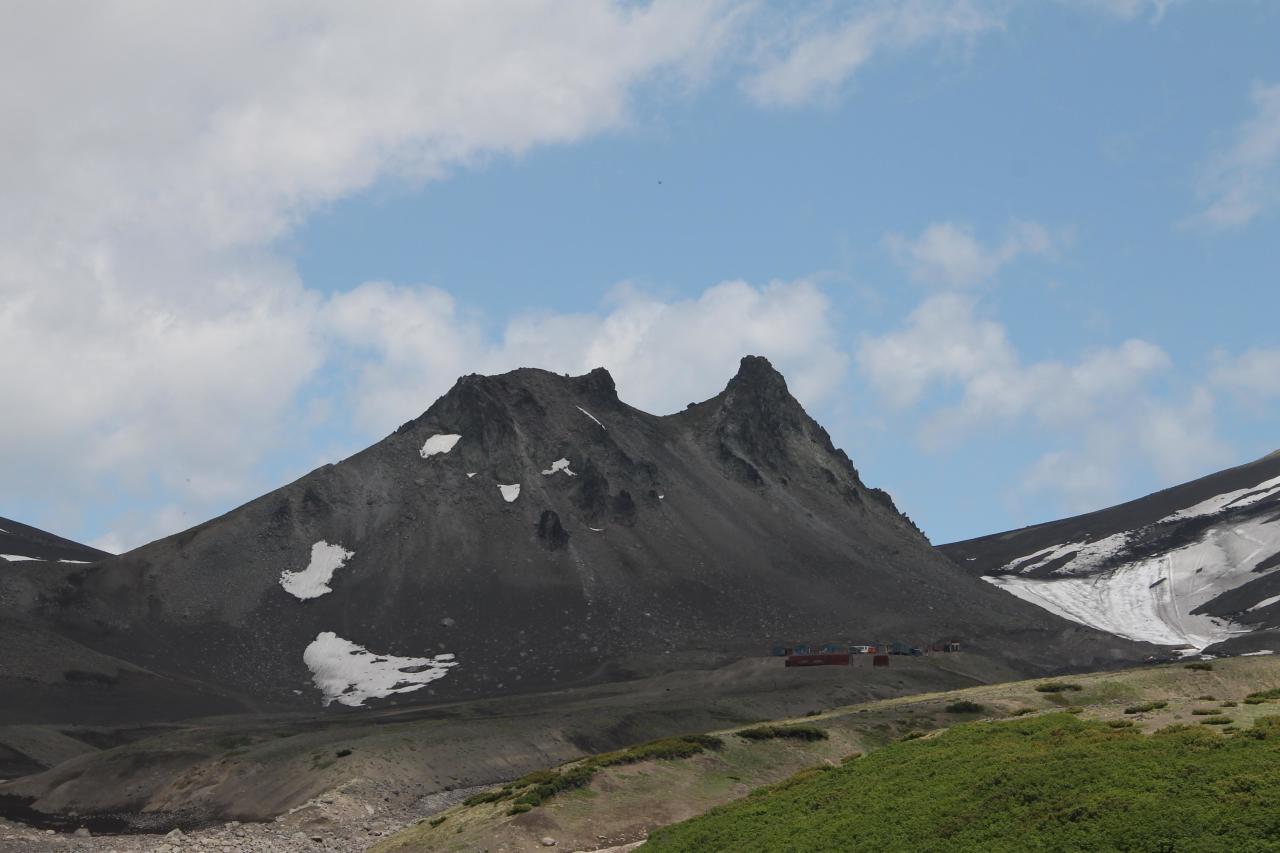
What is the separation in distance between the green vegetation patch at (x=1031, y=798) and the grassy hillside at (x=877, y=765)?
129 mm

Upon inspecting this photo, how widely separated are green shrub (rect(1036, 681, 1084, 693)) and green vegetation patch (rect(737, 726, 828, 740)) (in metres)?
18.8

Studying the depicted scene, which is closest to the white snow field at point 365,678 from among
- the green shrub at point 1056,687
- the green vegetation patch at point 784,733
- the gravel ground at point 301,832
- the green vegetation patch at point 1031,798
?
the gravel ground at point 301,832

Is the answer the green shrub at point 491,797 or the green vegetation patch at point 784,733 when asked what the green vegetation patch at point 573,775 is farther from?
the green vegetation patch at point 784,733

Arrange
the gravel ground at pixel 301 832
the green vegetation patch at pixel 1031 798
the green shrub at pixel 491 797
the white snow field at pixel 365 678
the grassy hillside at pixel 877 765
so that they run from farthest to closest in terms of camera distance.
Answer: the white snow field at pixel 365 678
the gravel ground at pixel 301 832
the green shrub at pixel 491 797
the grassy hillside at pixel 877 765
the green vegetation patch at pixel 1031 798

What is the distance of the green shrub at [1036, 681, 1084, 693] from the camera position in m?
91.8

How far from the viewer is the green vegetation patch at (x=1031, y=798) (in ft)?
122

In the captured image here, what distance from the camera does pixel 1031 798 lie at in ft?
139

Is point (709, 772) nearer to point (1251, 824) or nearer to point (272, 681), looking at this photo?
point (1251, 824)

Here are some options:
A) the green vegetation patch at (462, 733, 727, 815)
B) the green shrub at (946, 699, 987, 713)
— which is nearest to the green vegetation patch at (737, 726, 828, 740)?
the green vegetation patch at (462, 733, 727, 815)

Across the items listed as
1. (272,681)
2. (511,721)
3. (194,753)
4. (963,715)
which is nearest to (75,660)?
(272,681)

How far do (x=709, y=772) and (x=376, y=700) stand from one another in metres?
118

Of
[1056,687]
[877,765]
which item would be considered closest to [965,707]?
[1056,687]

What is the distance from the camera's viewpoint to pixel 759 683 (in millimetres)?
158875

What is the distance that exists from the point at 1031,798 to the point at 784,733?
1620 inches
